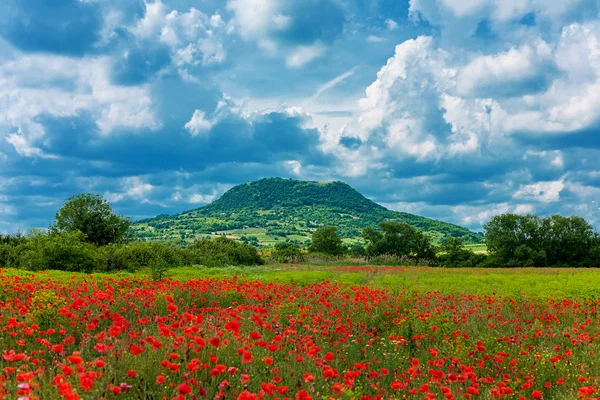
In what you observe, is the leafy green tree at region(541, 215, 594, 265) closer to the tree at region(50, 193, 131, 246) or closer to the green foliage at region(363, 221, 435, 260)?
the green foliage at region(363, 221, 435, 260)

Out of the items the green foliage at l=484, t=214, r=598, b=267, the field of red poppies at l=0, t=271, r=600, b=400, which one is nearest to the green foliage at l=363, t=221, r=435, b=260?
the green foliage at l=484, t=214, r=598, b=267

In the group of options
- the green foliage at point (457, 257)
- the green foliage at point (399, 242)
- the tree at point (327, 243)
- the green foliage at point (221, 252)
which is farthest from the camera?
the tree at point (327, 243)

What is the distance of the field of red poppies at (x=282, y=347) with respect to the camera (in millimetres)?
4875

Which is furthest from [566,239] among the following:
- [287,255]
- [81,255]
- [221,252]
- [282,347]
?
[282,347]

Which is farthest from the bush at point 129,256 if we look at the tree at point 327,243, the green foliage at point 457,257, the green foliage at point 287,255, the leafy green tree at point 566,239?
the leafy green tree at point 566,239

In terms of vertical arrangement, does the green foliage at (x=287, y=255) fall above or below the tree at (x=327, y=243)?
below

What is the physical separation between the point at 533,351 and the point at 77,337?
9222mm

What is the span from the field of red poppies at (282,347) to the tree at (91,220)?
1367 inches

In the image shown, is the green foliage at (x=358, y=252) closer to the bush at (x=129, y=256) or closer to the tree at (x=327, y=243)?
the tree at (x=327, y=243)

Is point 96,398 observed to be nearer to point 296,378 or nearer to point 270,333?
point 296,378

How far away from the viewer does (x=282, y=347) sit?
24.2 ft

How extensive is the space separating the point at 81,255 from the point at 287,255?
38944 millimetres

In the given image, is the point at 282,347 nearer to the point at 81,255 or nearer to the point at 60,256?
the point at 81,255

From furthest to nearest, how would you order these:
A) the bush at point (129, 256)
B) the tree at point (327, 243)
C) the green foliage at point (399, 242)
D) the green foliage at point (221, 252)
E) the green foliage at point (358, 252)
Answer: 1. the tree at point (327, 243)
2. the green foliage at point (358, 252)
3. the green foliage at point (399, 242)
4. the green foliage at point (221, 252)
5. the bush at point (129, 256)
